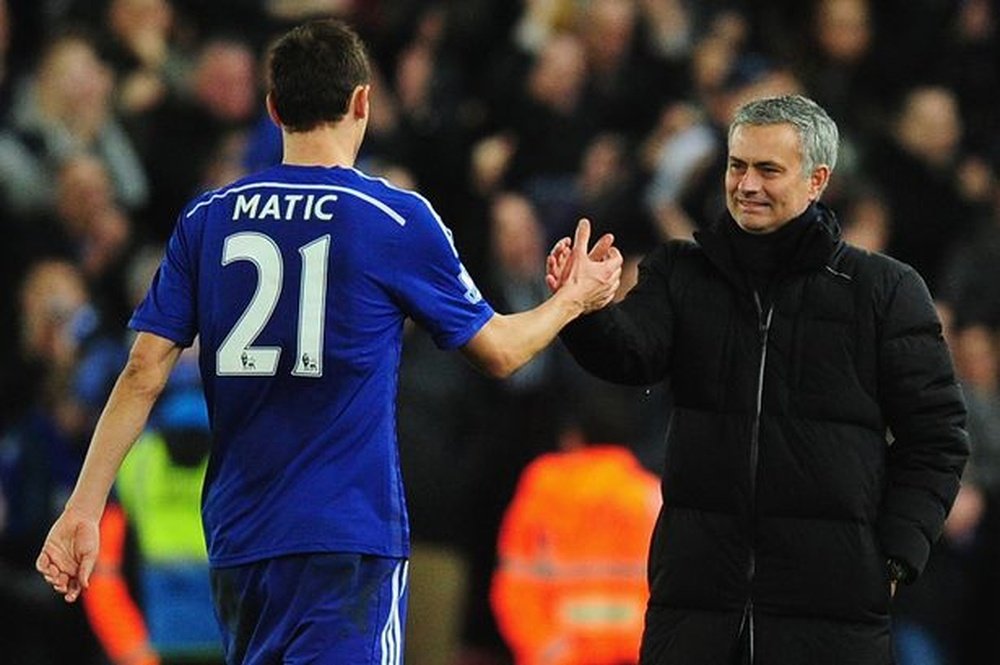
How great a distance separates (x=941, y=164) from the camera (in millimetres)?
13211

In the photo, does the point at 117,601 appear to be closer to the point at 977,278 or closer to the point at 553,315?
the point at 553,315

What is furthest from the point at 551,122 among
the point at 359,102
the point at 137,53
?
the point at 359,102

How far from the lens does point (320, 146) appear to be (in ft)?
20.6

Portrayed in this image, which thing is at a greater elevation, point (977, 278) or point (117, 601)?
point (977, 278)

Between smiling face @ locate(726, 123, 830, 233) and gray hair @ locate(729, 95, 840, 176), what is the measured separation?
2cm

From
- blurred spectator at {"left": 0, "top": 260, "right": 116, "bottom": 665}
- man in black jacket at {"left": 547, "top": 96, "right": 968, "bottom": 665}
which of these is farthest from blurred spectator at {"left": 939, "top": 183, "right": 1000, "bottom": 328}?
man in black jacket at {"left": 547, "top": 96, "right": 968, "bottom": 665}

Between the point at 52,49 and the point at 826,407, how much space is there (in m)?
7.75

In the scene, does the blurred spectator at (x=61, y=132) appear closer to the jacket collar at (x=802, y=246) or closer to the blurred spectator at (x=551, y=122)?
the blurred spectator at (x=551, y=122)

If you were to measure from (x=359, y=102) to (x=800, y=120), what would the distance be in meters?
1.25

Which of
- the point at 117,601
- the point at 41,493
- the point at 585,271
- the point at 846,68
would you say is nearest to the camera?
the point at 585,271

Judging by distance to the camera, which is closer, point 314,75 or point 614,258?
point 314,75

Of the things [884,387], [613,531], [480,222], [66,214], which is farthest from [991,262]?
[884,387]

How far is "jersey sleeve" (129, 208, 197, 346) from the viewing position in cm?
629

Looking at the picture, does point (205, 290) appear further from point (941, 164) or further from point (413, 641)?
point (941, 164)
